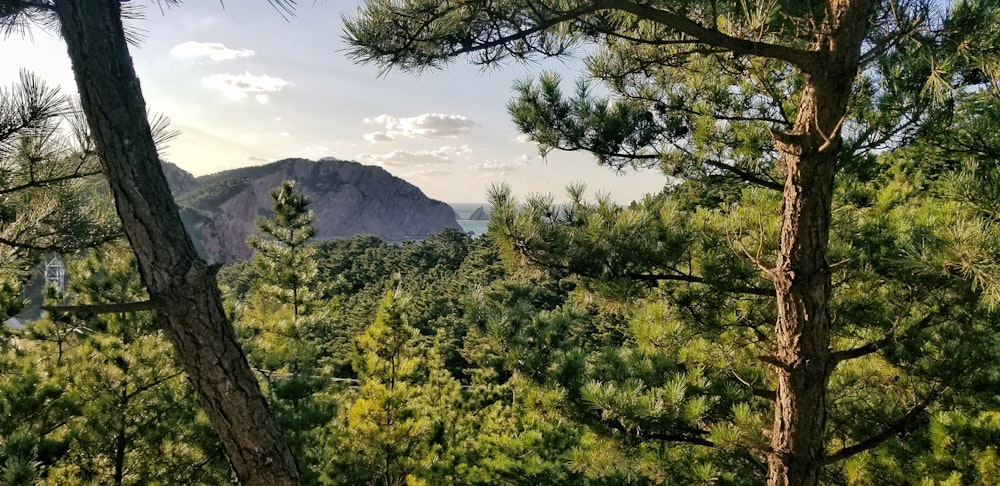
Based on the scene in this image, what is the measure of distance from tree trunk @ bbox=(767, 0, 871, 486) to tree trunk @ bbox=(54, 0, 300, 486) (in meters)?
1.98

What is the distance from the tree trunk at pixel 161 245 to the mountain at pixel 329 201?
7639 centimetres

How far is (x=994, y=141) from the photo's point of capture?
1994 millimetres

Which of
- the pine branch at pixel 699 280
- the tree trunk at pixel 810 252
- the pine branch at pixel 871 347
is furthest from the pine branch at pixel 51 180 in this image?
the pine branch at pixel 871 347

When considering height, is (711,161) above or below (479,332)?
above

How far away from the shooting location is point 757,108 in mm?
2537

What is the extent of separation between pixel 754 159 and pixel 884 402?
219 centimetres

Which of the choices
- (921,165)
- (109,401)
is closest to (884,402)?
(921,165)

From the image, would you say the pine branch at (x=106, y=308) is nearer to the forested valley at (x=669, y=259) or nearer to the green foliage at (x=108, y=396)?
the forested valley at (x=669, y=259)

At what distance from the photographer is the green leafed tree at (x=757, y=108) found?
1617mm

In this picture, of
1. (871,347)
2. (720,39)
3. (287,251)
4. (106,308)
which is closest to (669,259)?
(871,347)

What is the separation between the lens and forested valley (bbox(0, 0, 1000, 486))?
1.59 meters

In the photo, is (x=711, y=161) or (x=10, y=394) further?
(x=10, y=394)

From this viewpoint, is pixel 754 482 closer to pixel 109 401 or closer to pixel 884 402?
pixel 884 402

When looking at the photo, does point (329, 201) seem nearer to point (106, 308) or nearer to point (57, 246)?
point (57, 246)
